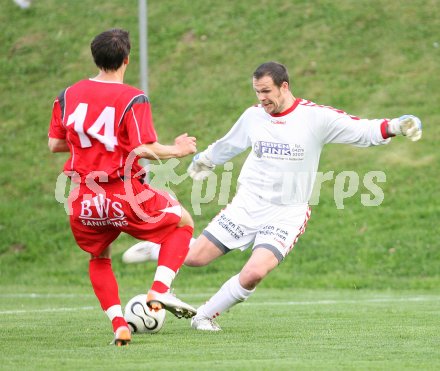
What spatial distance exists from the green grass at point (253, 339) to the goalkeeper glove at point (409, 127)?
1.52 meters

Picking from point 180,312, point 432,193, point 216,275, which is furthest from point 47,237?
point 180,312

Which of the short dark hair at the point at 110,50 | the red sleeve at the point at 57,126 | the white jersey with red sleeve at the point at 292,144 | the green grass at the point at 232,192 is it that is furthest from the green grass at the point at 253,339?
the short dark hair at the point at 110,50

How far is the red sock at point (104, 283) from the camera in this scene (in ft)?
25.5

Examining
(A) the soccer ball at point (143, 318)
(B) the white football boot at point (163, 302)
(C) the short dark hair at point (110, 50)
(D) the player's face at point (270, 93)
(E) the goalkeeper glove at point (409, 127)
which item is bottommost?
(A) the soccer ball at point (143, 318)

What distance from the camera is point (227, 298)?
8.80 m

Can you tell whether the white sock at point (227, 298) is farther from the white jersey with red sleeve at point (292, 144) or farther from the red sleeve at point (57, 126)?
the red sleeve at point (57, 126)

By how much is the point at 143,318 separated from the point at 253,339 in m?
1.03

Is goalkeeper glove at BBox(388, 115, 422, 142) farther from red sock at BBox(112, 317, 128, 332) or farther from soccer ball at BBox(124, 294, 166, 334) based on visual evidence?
red sock at BBox(112, 317, 128, 332)

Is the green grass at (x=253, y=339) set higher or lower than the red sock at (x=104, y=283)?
lower

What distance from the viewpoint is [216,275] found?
17703 millimetres

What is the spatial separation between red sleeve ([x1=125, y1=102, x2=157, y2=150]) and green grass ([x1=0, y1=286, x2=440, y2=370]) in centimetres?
141

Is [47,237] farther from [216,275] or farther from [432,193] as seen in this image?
[432,193]

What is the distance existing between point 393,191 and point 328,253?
2.53 metres

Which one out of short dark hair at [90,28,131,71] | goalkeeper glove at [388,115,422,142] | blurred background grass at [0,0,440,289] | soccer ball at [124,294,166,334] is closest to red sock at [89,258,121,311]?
soccer ball at [124,294,166,334]
